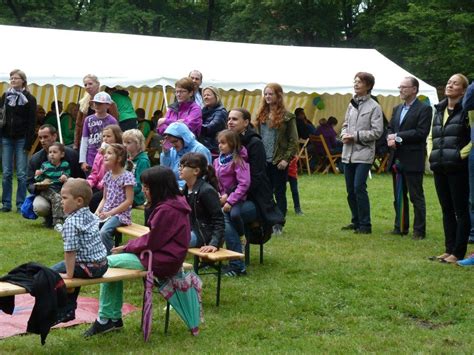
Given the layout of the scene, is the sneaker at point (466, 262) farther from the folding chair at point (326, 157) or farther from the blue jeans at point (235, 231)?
the folding chair at point (326, 157)

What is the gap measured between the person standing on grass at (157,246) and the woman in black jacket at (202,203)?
1129 millimetres

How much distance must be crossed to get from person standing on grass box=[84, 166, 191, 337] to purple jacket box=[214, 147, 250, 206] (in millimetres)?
2006

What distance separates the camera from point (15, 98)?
11164 mm

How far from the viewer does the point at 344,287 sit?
7.06 m

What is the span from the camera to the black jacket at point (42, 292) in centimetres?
481

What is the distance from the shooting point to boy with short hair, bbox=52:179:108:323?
522cm

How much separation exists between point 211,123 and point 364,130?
2044mm

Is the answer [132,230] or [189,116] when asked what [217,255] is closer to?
[132,230]

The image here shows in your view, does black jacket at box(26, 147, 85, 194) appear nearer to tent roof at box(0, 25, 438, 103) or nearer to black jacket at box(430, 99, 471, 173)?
black jacket at box(430, 99, 471, 173)

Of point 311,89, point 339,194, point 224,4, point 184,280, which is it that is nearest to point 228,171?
point 184,280

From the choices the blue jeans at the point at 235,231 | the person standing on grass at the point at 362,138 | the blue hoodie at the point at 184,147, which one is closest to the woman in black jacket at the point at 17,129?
the blue hoodie at the point at 184,147

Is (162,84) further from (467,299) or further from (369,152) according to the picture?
(467,299)

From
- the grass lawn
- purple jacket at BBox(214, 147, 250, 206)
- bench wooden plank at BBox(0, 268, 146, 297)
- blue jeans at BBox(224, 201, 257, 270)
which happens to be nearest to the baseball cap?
the grass lawn

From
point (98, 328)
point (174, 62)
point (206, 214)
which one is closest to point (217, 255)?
point (206, 214)
